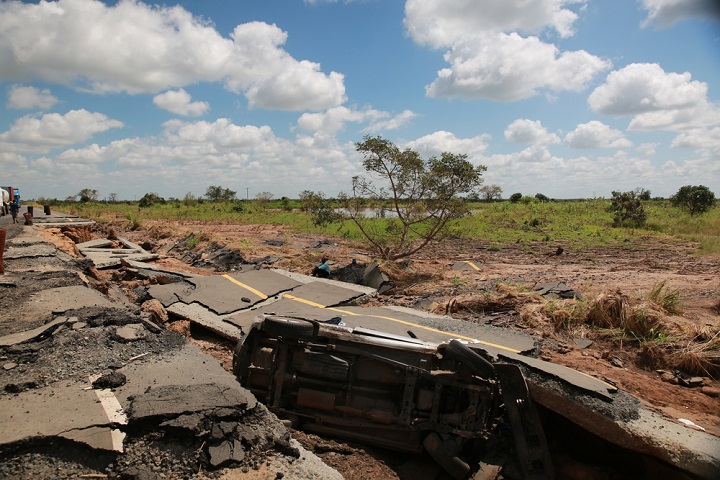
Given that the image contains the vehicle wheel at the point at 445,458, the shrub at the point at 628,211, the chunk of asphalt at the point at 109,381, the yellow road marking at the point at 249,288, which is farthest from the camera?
the shrub at the point at 628,211

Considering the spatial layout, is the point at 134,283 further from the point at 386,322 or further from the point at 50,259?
the point at 386,322

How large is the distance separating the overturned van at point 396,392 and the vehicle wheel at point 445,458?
1 cm

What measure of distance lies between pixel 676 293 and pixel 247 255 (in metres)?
13.1

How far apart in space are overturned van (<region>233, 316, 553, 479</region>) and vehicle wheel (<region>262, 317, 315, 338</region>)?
0.01 m

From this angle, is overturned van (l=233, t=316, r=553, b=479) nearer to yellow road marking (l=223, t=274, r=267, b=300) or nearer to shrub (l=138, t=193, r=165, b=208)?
yellow road marking (l=223, t=274, r=267, b=300)

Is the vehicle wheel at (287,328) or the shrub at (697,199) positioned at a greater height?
the shrub at (697,199)

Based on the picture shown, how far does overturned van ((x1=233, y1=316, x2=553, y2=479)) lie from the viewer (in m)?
4.82

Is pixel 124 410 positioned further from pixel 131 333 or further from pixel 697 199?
pixel 697 199

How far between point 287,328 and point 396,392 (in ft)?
4.91

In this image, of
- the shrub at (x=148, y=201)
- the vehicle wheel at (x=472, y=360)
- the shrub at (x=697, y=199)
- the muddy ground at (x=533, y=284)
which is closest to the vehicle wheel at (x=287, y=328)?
the muddy ground at (x=533, y=284)

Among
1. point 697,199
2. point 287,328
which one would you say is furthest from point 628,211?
point 287,328

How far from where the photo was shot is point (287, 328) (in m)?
5.27

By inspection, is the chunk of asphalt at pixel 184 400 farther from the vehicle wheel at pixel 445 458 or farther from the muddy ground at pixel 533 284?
the vehicle wheel at pixel 445 458

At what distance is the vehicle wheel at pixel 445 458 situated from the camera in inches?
187
